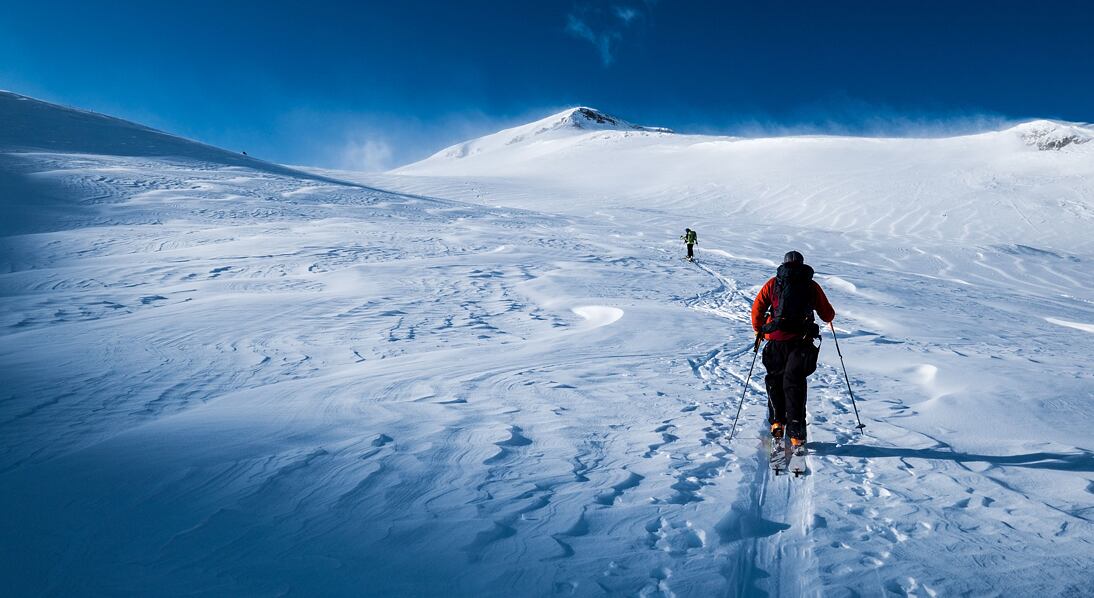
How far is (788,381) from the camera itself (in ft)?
14.4

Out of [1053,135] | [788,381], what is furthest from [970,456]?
[1053,135]

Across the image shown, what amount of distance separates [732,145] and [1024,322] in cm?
5872

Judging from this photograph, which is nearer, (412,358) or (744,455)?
(744,455)

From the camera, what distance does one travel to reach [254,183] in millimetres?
27625

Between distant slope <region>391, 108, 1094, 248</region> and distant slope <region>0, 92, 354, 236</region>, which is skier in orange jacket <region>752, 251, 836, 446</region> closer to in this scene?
distant slope <region>0, 92, 354, 236</region>

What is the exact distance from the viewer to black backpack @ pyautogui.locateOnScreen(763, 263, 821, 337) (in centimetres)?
441

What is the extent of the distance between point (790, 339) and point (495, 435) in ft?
8.32

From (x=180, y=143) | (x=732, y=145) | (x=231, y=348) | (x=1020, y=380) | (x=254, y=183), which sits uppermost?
(x=732, y=145)

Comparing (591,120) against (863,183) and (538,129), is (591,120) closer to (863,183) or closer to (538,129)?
(538,129)

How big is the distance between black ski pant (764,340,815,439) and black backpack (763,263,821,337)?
122 millimetres

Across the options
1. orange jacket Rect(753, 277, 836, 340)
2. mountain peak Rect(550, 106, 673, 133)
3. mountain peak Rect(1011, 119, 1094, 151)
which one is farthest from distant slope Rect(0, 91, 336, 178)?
mountain peak Rect(550, 106, 673, 133)

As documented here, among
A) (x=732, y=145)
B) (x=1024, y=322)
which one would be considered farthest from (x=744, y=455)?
(x=732, y=145)

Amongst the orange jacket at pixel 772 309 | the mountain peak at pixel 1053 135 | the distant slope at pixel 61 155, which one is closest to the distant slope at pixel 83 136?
the distant slope at pixel 61 155

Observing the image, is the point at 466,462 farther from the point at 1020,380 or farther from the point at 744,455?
the point at 1020,380
